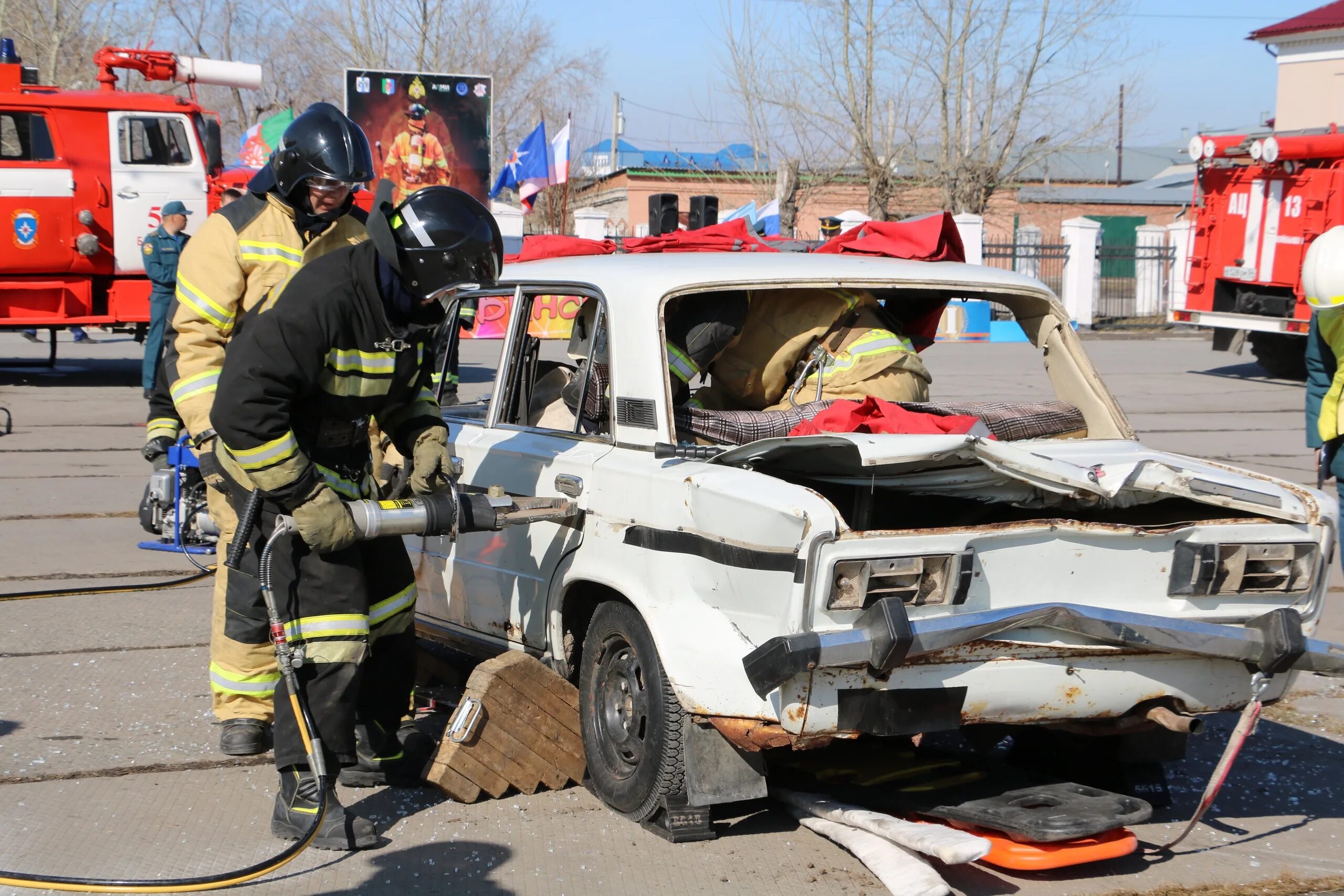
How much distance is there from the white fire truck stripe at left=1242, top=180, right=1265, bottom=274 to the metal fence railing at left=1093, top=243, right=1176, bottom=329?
10432 millimetres

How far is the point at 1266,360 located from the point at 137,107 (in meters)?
14.1

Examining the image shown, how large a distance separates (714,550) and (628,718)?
2.49ft

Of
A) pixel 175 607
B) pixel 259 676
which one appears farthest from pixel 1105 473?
pixel 175 607

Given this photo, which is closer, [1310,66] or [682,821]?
[682,821]

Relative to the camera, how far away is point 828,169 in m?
31.5

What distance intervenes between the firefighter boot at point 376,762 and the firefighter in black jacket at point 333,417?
147 mm

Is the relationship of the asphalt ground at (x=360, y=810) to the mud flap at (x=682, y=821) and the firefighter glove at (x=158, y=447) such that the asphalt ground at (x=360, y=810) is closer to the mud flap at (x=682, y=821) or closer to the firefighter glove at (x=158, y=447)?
the mud flap at (x=682, y=821)

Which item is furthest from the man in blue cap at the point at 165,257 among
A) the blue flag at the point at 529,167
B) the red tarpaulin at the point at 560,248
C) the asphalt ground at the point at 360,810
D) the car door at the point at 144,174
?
the blue flag at the point at 529,167

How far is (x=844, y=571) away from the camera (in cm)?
326

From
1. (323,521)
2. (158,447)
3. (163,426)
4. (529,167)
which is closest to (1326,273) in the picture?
(323,521)

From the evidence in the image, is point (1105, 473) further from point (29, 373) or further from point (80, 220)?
point (29, 373)

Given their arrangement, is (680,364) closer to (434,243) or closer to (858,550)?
(434,243)

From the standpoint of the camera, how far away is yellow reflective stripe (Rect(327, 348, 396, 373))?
3.85 m

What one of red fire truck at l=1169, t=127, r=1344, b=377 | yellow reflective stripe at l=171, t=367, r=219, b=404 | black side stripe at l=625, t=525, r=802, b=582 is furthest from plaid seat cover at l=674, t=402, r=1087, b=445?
red fire truck at l=1169, t=127, r=1344, b=377
